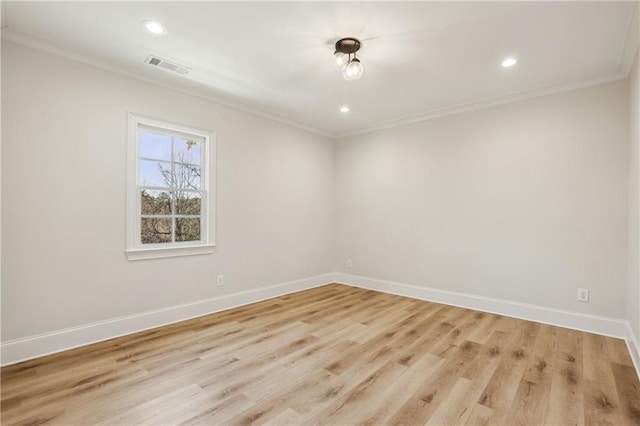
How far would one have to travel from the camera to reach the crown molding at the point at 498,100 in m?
3.13

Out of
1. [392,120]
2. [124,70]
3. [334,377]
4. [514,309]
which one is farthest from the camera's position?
[392,120]

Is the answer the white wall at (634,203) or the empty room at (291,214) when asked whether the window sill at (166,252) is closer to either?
the empty room at (291,214)

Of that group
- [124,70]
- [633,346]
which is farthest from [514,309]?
[124,70]

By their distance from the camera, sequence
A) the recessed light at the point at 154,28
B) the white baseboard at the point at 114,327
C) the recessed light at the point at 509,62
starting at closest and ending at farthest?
the recessed light at the point at 154,28, the white baseboard at the point at 114,327, the recessed light at the point at 509,62

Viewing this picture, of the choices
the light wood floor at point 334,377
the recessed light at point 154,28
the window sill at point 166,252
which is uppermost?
the recessed light at point 154,28

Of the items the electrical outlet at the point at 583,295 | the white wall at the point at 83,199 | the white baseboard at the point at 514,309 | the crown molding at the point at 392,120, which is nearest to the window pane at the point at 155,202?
the white wall at the point at 83,199

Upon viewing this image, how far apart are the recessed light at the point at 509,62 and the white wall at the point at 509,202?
0.89 metres

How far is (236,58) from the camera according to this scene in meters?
2.83

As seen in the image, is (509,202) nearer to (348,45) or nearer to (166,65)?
(348,45)

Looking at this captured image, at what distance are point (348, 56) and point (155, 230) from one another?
267 centimetres

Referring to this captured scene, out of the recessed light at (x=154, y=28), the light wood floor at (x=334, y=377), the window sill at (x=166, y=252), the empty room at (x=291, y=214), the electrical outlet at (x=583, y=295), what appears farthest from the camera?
the electrical outlet at (x=583, y=295)

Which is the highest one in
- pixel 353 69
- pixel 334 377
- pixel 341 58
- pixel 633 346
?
pixel 341 58

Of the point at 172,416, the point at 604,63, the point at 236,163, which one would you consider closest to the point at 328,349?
the point at 172,416

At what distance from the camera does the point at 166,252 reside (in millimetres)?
3295
